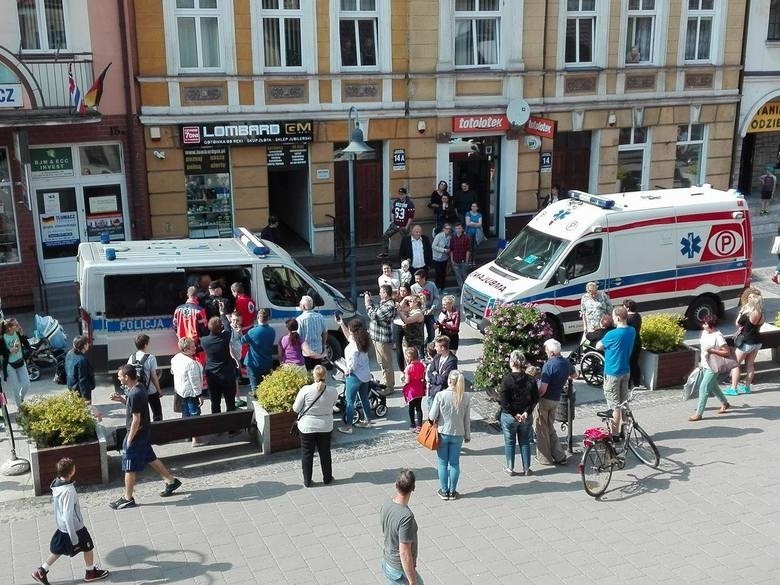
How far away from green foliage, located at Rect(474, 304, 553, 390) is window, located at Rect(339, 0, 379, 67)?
1003cm

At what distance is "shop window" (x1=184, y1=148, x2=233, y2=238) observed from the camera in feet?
64.6

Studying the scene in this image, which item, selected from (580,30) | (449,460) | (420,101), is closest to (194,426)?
(449,460)

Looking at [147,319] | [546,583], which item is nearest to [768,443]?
[546,583]

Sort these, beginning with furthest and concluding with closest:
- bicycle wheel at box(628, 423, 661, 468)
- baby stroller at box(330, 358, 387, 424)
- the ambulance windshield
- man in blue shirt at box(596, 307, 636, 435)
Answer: the ambulance windshield < baby stroller at box(330, 358, 387, 424) < man in blue shirt at box(596, 307, 636, 435) < bicycle wheel at box(628, 423, 661, 468)

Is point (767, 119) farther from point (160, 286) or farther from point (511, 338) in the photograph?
point (160, 286)

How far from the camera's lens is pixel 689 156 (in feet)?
81.4

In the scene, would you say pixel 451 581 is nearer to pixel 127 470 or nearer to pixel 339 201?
pixel 127 470

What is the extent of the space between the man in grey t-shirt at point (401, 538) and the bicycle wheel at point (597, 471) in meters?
3.54

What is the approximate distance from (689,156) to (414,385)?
1566 centimetres

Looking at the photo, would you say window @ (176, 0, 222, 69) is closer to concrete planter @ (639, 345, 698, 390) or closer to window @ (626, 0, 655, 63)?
window @ (626, 0, 655, 63)

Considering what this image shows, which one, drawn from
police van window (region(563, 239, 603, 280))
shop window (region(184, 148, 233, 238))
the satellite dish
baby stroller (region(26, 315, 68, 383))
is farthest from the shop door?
baby stroller (region(26, 315, 68, 383))

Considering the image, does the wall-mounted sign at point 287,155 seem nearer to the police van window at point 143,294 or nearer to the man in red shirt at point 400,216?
the man in red shirt at point 400,216

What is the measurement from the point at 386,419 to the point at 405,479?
5.18m

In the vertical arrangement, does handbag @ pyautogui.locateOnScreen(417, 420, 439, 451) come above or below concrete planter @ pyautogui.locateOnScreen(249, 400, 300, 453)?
above
